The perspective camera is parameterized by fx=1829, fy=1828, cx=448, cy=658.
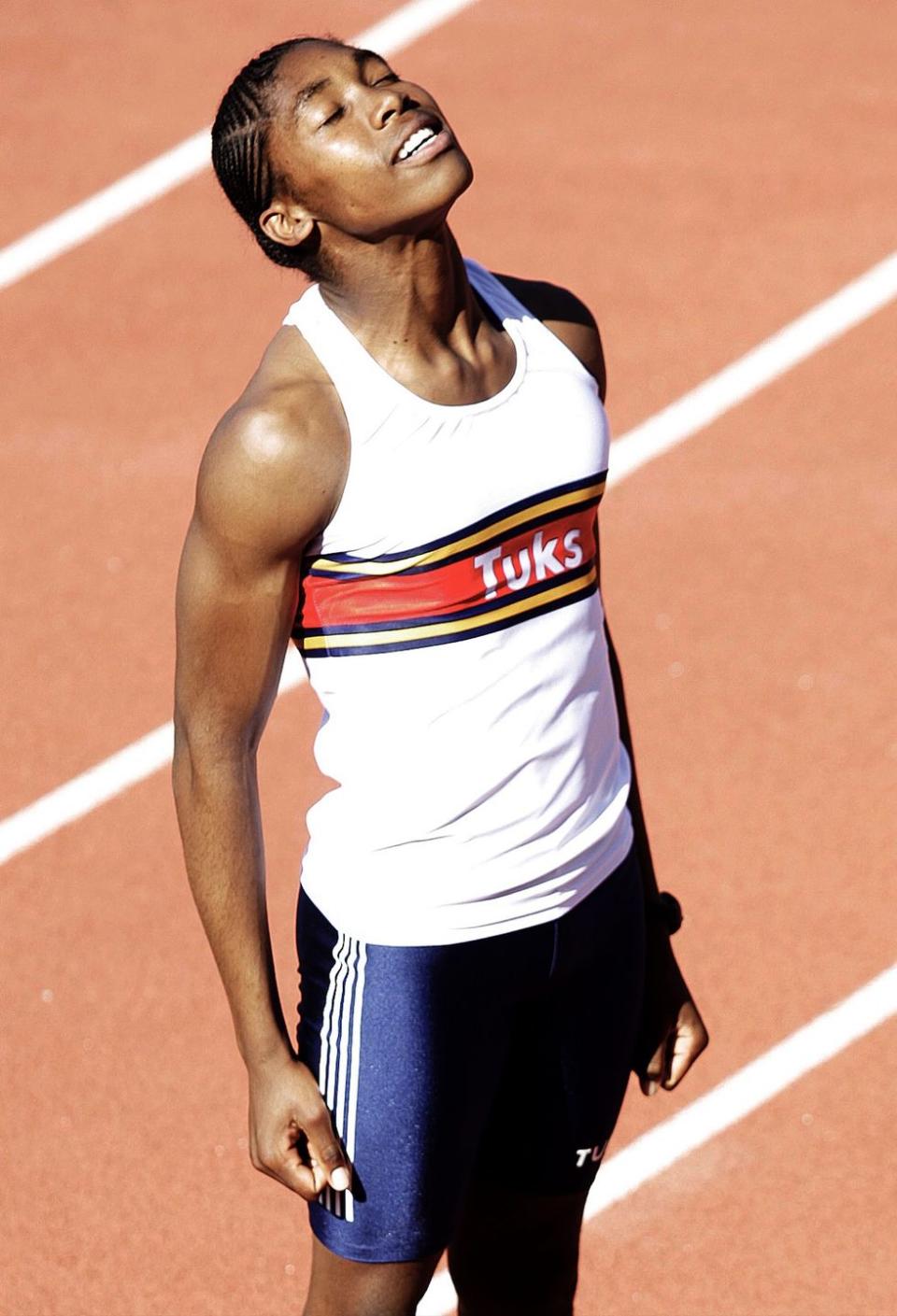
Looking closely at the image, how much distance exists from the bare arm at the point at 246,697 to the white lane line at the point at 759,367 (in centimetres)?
407

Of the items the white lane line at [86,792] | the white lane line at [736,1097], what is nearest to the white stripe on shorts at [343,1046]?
the white lane line at [736,1097]

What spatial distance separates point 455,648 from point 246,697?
0.29m

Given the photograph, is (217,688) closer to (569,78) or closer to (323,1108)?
(323,1108)

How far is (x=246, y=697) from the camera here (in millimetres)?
2459

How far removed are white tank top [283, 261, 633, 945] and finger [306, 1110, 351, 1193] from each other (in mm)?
275

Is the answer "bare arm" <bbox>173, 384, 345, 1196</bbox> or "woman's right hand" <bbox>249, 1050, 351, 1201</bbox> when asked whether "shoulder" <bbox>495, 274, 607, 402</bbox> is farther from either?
"woman's right hand" <bbox>249, 1050, 351, 1201</bbox>

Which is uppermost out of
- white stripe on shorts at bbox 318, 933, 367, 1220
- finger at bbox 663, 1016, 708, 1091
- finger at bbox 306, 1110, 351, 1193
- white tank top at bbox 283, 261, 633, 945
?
white tank top at bbox 283, 261, 633, 945

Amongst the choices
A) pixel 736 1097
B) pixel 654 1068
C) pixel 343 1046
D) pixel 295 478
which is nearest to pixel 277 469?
pixel 295 478

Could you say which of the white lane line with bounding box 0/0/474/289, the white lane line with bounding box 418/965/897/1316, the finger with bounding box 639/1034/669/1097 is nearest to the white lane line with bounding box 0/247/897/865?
the white lane line with bounding box 418/965/897/1316

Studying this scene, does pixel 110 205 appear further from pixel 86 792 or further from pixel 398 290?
pixel 398 290

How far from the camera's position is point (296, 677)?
18.6 ft

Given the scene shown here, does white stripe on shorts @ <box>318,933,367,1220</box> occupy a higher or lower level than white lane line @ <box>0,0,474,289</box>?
higher

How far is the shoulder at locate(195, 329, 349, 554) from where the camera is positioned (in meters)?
2.31

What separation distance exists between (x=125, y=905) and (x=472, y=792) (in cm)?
258
